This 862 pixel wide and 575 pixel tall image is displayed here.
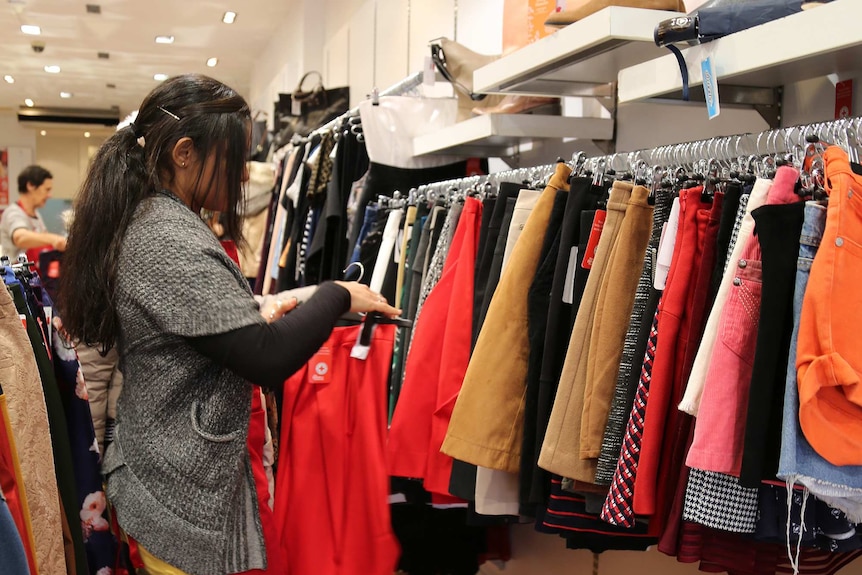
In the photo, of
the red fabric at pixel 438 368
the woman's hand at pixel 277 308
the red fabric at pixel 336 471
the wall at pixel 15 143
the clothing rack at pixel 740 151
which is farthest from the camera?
the wall at pixel 15 143

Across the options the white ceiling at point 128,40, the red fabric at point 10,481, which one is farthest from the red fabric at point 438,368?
the white ceiling at point 128,40

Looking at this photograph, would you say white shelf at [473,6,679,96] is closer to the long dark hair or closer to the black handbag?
the long dark hair

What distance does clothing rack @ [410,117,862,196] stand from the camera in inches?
50.4

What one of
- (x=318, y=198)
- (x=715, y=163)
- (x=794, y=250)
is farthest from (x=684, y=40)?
(x=318, y=198)

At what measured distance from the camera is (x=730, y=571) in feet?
4.79

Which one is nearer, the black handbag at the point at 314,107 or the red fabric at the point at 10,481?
the red fabric at the point at 10,481

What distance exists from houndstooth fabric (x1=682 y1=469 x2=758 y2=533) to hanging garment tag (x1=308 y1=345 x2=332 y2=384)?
86 centimetres

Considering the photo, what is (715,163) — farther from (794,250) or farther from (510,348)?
(510,348)

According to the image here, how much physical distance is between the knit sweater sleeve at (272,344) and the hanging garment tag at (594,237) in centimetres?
50

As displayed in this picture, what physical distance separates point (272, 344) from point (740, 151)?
88cm

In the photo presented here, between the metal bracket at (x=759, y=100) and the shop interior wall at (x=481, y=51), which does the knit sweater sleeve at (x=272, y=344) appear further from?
the shop interior wall at (x=481, y=51)

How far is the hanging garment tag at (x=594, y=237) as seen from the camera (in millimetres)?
1635

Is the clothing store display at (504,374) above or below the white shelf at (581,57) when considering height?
below

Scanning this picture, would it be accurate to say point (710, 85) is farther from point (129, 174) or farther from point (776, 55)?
point (129, 174)
